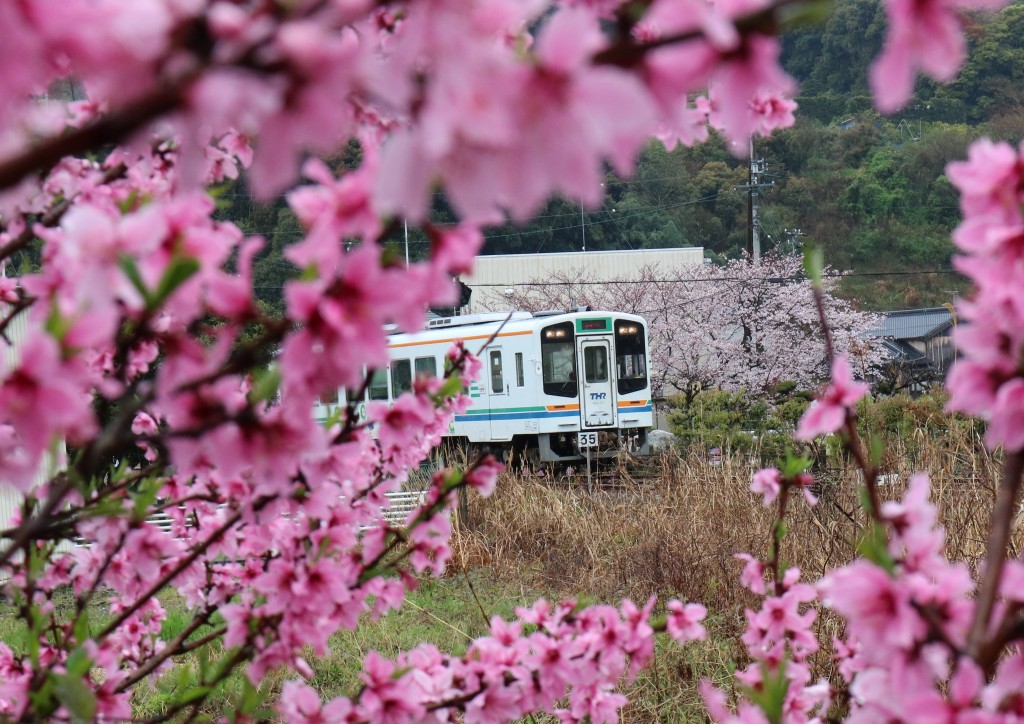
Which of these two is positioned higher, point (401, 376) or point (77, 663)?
point (77, 663)

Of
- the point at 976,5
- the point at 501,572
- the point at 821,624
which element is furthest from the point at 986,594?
the point at 501,572

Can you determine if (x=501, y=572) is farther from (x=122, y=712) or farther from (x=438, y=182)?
(x=438, y=182)

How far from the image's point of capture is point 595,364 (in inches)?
576

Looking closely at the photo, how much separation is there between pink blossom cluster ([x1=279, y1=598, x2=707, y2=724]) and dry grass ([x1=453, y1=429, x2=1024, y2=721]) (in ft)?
7.00

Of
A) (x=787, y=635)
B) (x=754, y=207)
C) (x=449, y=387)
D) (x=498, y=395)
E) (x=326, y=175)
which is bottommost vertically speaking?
(x=498, y=395)

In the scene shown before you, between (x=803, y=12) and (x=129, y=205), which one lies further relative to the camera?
(x=129, y=205)

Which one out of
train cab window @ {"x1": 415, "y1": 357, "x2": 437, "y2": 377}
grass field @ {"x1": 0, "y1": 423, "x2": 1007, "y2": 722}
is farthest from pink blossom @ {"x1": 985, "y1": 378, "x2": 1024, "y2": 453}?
train cab window @ {"x1": 415, "y1": 357, "x2": 437, "y2": 377}

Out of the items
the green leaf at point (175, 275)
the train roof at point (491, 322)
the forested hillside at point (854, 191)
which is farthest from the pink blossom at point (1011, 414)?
the forested hillside at point (854, 191)

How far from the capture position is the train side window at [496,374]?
14.7m

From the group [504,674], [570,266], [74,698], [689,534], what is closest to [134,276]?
[74,698]

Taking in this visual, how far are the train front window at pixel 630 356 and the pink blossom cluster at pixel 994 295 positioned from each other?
13.8 m

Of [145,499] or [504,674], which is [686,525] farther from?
[145,499]

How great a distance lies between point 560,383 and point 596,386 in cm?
57

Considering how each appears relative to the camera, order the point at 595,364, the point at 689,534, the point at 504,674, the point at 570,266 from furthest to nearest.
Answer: the point at 570,266
the point at 595,364
the point at 689,534
the point at 504,674
